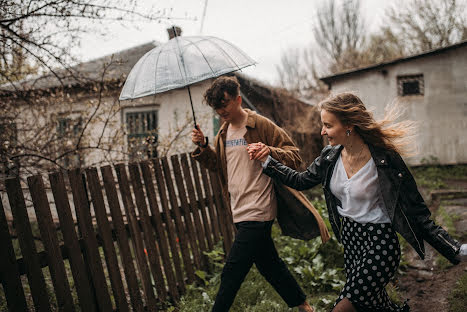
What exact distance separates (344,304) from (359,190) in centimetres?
68

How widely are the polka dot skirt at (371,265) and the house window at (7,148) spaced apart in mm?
3411

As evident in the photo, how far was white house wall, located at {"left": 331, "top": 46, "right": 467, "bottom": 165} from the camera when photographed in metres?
11.6

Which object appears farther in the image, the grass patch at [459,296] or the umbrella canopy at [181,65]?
the grass patch at [459,296]

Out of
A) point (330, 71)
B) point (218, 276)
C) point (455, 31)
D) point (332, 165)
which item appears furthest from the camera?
point (330, 71)

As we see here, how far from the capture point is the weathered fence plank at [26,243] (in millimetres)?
2301

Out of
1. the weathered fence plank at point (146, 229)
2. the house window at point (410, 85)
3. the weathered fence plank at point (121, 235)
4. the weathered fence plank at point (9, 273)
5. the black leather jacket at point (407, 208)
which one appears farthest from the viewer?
the house window at point (410, 85)

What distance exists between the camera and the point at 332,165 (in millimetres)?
2277

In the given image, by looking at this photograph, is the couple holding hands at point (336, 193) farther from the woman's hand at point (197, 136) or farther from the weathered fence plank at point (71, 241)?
the weathered fence plank at point (71, 241)

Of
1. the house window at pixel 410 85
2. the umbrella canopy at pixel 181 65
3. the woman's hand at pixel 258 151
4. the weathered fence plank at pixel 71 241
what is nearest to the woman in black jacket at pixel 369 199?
the woman's hand at pixel 258 151

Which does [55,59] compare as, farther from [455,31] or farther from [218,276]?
[455,31]

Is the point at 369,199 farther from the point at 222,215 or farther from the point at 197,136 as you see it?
the point at 222,215

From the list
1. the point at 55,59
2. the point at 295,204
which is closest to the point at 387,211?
the point at 295,204

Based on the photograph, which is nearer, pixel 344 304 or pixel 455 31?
pixel 344 304

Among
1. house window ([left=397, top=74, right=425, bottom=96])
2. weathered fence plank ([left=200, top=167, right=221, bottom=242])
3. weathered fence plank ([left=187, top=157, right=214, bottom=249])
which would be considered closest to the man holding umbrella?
weathered fence plank ([left=187, top=157, right=214, bottom=249])
